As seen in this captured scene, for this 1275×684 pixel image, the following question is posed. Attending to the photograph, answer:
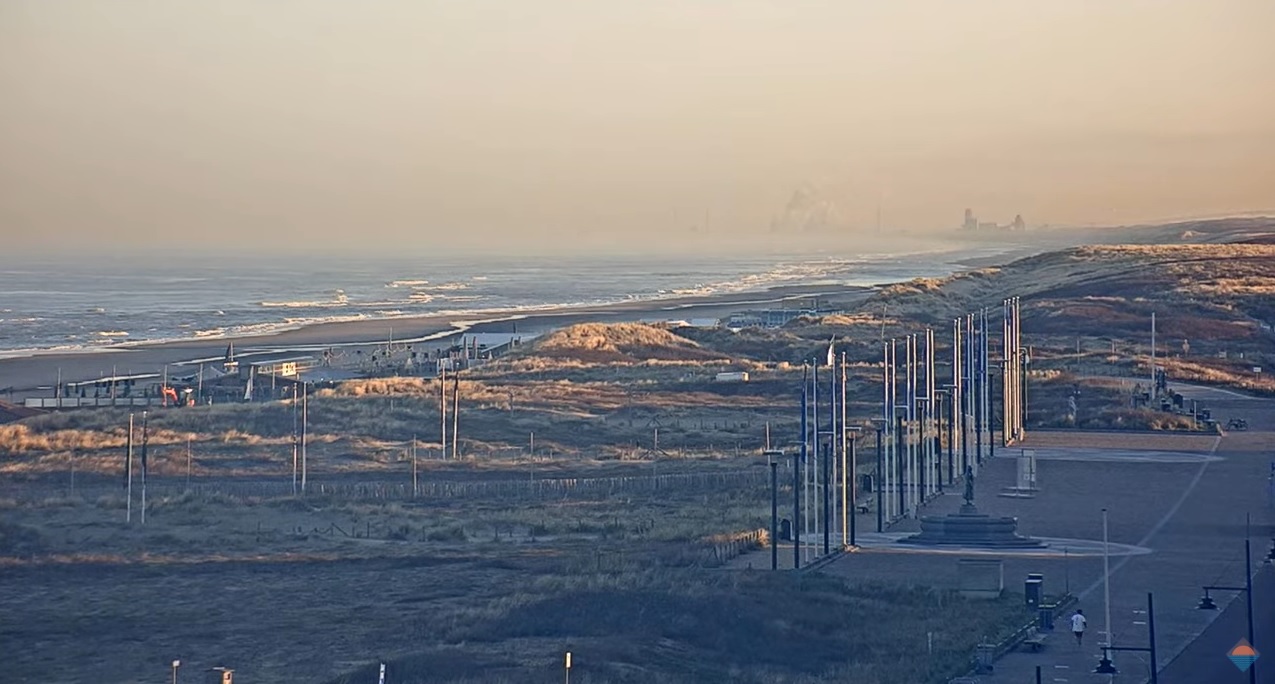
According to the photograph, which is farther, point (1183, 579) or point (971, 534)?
point (971, 534)

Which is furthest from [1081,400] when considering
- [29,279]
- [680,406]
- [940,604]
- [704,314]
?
[29,279]

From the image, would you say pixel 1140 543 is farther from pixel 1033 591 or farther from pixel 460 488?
pixel 460 488

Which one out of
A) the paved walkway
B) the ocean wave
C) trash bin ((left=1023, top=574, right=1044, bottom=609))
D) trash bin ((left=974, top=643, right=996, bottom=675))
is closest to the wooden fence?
the paved walkway

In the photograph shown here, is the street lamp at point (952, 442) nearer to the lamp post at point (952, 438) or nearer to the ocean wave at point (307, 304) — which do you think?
the lamp post at point (952, 438)

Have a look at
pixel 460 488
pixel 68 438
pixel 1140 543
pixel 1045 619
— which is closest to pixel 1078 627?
pixel 1045 619

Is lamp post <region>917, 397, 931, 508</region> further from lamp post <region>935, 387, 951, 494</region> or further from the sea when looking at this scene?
the sea

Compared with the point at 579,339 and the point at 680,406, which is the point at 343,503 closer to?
the point at 680,406

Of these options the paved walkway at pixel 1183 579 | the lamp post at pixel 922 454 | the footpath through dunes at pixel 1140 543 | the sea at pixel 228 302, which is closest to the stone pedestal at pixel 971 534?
the footpath through dunes at pixel 1140 543
